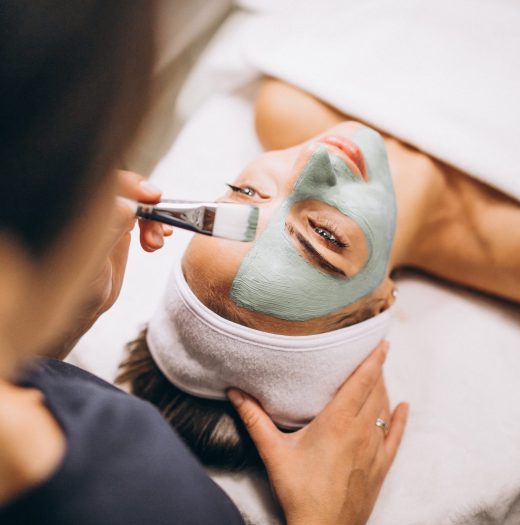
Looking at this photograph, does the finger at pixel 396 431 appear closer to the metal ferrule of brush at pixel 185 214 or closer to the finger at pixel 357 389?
the finger at pixel 357 389

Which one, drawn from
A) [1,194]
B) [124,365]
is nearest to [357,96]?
[124,365]

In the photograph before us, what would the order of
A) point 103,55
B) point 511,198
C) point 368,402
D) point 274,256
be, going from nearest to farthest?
1. point 103,55
2. point 274,256
3. point 368,402
4. point 511,198

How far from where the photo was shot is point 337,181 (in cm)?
86

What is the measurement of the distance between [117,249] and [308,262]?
13.1 inches

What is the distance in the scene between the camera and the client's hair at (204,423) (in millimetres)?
920

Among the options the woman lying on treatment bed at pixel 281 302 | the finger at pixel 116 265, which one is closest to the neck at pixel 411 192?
the woman lying on treatment bed at pixel 281 302

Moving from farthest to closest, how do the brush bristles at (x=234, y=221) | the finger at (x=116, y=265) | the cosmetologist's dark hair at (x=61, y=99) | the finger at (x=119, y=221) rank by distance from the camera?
the finger at (x=116, y=265)
the brush bristles at (x=234, y=221)
the finger at (x=119, y=221)
the cosmetologist's dark hair at (x=61, y=99)

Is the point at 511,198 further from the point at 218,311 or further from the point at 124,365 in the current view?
the point at 124,365

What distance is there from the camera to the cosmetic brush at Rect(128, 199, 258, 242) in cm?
63

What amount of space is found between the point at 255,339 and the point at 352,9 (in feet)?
3.38

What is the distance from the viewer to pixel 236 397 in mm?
909

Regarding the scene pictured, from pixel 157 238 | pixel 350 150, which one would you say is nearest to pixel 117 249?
A: pixel 157 238

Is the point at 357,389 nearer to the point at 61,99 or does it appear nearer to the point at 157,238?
the point at 157,238

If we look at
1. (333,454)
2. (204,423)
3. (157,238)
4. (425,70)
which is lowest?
(204,423)
